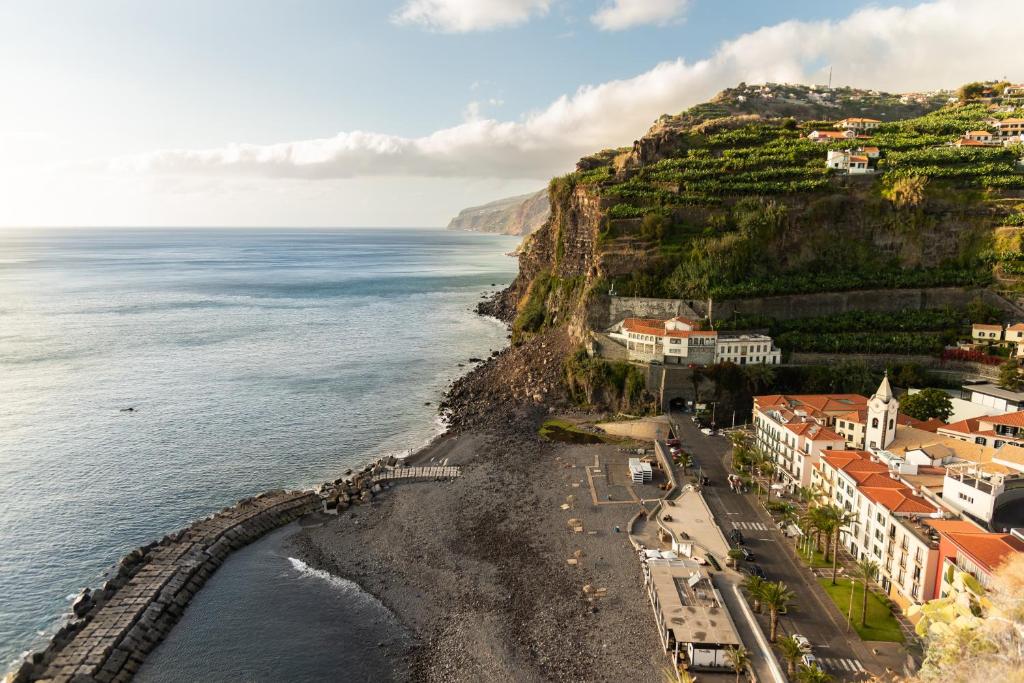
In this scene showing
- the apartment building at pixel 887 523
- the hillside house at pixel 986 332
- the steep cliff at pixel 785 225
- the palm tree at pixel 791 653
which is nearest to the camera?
the palm tree at pixel 791 653

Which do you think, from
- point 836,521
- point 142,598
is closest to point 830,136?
point 836,521

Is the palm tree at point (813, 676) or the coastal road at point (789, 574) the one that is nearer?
the palm tree at point (813, 676)

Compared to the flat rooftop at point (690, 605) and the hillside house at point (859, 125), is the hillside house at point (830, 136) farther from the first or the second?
the flat rooftop at point (690, 605)

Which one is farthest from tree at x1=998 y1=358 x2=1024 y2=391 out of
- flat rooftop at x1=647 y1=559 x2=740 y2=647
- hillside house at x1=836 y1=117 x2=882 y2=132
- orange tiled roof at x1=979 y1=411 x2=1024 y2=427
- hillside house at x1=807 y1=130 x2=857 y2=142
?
hillside house at x1=836 y1=117 x2=882 y2=132

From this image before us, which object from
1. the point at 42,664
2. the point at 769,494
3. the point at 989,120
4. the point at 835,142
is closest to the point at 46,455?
the point at 42,664

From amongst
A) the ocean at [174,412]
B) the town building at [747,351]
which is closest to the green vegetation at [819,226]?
the town building at [747,351]

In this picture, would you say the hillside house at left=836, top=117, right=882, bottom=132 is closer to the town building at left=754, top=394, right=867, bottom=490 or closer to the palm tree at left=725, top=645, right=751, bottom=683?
the town building at left=754, top=394, right=867, bottom=490
